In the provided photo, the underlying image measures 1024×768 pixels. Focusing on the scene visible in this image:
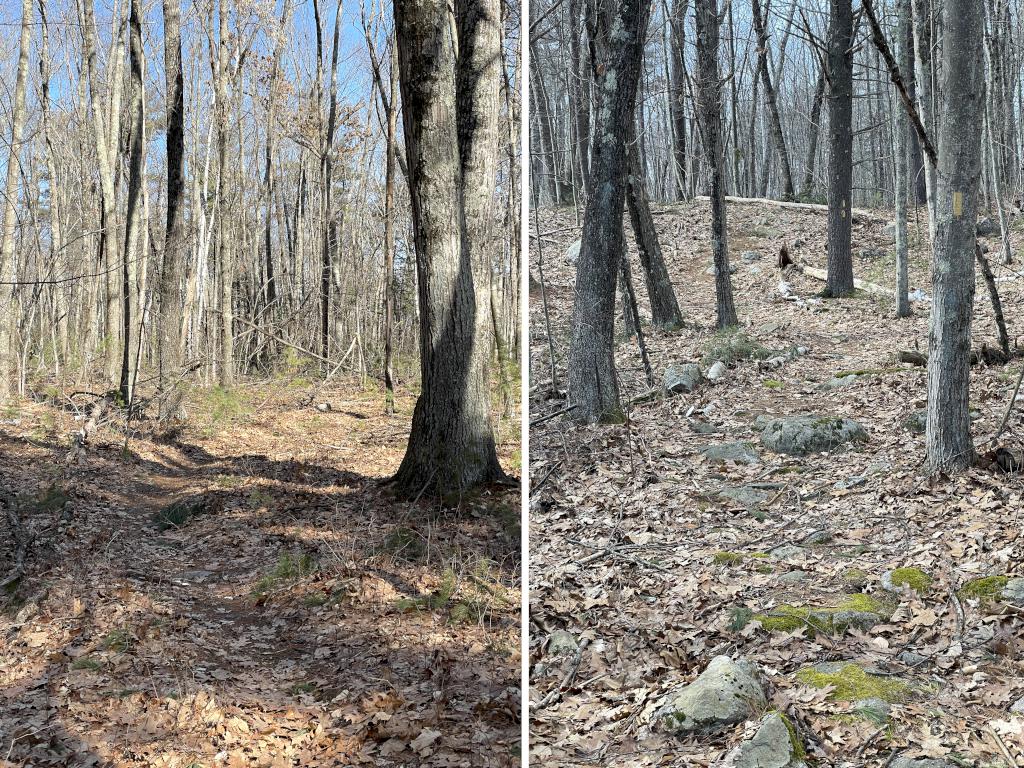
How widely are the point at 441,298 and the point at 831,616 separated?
258cm

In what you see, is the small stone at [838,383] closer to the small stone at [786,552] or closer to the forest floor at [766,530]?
the forest floor at [766,530]

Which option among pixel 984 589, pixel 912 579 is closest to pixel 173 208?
pixel 912 579

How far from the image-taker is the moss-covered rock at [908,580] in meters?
2.30

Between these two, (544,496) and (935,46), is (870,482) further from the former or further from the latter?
(935,46)

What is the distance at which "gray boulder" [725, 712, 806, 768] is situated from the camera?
2.02 m

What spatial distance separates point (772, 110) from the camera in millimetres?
4984

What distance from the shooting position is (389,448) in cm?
604

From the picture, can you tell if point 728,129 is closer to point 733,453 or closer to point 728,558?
point 733,453

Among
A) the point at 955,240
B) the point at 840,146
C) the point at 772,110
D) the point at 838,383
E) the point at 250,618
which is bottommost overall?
the point at 250,618

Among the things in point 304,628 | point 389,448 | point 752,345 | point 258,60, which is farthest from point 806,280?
point 258,60

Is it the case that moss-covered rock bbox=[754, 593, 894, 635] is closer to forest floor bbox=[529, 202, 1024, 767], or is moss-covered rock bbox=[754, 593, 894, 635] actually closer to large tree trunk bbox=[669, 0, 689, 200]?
forest floor bbox=[529, 202, 1024, 767]

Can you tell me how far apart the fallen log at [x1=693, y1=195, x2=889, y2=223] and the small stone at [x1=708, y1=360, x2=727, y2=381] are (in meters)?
1.05

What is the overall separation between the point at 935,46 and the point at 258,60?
9.96 meters

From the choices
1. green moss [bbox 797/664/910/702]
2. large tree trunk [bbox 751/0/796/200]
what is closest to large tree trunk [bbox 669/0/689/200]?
large tree trunk [bbox 751/0/796/200]
